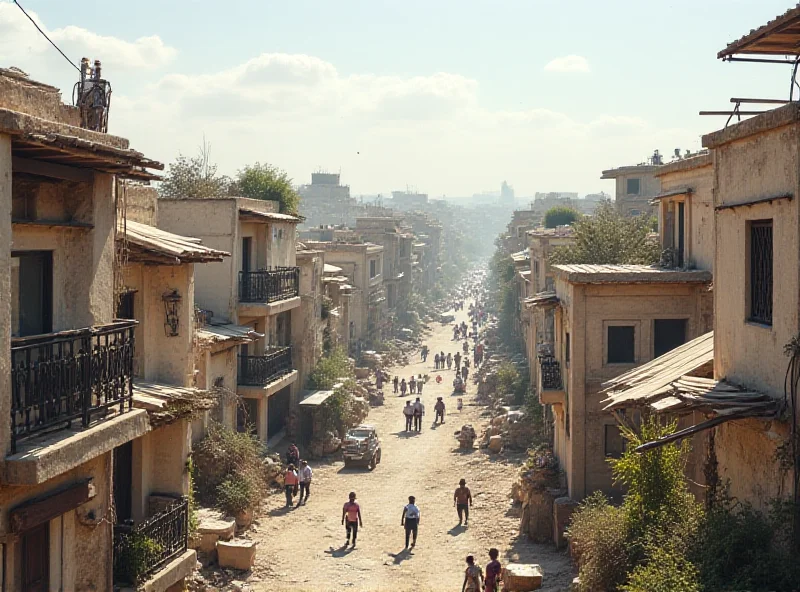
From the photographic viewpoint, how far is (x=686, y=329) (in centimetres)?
2244

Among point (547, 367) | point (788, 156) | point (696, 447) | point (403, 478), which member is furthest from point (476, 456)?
point (788, 156)

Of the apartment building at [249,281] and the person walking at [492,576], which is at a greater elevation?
the apartment building at [249,281]

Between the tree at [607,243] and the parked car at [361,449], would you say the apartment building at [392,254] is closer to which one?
the tree at [607,243]

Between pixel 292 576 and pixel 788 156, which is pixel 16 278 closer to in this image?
pixel 788 156

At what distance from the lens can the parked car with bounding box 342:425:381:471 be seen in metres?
29.2

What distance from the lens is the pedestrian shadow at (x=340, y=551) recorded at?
20.8m

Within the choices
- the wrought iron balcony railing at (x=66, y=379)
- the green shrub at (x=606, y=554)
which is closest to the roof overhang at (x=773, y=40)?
the green shrub at (x=606, y=554)

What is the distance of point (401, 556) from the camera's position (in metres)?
20.7

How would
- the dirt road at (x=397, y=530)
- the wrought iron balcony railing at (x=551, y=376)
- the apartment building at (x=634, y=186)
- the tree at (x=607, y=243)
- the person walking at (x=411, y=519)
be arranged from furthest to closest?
the apartment building at (x=634, y=186) < the tree at (x=607, y=243) < the wrought iron balcony railing at (x=551, y=376) < the person walking at (x=411, y=519) < the dirt road at (x=397, y=530)

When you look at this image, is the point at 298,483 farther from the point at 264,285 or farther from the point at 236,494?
the point at 264,285

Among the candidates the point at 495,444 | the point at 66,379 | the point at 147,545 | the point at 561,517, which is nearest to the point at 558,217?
the point at 495,444

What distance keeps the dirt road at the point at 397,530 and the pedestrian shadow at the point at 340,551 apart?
0.04 metres

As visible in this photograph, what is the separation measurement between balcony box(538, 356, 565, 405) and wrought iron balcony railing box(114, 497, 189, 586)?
11891mm

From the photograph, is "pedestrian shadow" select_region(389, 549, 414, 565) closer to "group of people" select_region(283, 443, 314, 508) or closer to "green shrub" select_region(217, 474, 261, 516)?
"green shrub" select_region(217, 474, 261, 516)
